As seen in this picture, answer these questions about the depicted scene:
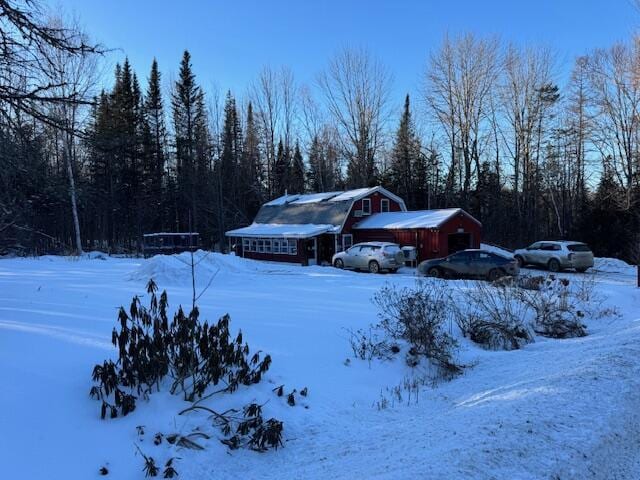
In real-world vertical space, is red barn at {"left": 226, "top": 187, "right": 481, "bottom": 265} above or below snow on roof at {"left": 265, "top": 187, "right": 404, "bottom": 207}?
below

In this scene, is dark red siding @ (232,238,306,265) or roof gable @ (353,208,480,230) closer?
roof gable @ (353,208,480,230)

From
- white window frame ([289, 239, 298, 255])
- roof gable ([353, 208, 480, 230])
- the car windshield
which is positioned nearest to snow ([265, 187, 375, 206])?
roof gable ([353, 208, 480, 230])

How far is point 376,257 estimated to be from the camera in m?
24.3

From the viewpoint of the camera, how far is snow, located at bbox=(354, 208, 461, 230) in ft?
90.0

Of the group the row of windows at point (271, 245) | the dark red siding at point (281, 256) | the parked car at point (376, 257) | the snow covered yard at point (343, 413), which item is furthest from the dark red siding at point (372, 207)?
the snow covered yard at point (343, 413)

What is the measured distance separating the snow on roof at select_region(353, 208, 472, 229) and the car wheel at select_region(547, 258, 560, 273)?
19.6ft

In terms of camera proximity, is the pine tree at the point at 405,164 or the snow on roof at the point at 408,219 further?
the pine tree at the point at 405,164

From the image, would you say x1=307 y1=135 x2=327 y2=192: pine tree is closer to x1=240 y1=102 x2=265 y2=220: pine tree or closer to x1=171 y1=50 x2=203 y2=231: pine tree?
x1=240 y1=102 x2=265 y2=220: pine tree

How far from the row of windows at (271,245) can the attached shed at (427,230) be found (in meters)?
4.37

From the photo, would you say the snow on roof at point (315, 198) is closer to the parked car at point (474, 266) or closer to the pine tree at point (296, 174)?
the pine tree at point (296, 174)

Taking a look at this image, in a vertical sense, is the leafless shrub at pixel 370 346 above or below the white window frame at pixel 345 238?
below

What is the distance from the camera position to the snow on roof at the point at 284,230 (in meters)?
29.8

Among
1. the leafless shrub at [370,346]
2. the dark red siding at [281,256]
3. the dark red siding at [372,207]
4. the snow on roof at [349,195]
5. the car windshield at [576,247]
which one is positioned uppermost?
the snow on roof at [349,195]

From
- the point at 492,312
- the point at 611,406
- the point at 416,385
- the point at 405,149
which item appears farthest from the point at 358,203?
the point at 611,406
